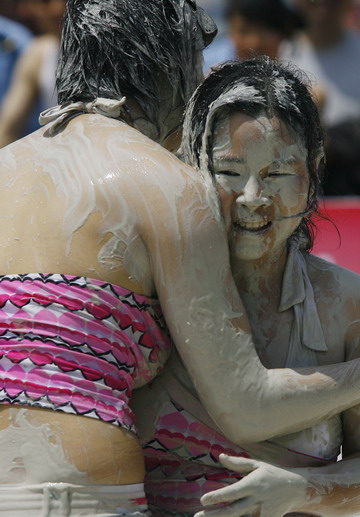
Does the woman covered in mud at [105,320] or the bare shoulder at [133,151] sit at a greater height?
the bare shoulder at [133,151]

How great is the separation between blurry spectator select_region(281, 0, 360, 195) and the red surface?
782 mm

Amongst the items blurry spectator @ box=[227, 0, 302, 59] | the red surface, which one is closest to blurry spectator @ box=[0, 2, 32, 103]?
blurry spectator @ box=[227, 0, 302, 59]

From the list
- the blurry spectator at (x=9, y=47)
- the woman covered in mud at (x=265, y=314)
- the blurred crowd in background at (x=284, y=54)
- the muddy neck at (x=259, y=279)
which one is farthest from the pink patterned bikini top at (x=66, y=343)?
the blurry spectator at (x=9, y=47)

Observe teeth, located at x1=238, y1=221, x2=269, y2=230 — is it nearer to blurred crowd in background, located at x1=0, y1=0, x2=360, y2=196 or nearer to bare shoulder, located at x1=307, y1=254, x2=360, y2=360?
bare shoulder, located at x1=307, y1=254, x2=360, y2=360

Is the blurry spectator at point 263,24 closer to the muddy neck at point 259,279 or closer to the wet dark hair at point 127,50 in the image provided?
the wet dark hair at point 127,50

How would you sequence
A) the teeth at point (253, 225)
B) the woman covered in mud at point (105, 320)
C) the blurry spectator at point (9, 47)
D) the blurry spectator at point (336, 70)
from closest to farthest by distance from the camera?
the woman covered in mud at point (105, 320) < the teeth at point (253, 225) < the blurry spectator at point (336, 70) < the blurry spectator at point (9, 47)

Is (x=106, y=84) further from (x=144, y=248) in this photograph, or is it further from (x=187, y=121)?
(x=144, y=248)

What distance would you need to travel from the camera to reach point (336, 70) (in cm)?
649

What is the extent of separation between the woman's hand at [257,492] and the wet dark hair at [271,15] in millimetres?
4025

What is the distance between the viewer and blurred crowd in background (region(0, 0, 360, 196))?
6.21 meters

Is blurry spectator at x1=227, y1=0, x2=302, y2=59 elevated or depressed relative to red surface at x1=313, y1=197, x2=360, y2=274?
elevated

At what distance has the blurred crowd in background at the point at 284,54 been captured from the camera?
6215 millimetres

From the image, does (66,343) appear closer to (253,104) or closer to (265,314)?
(265,314)

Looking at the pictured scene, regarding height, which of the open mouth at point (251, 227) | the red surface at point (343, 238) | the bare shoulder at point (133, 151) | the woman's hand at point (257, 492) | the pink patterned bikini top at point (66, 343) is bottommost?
the red surface at point (343, 238)
